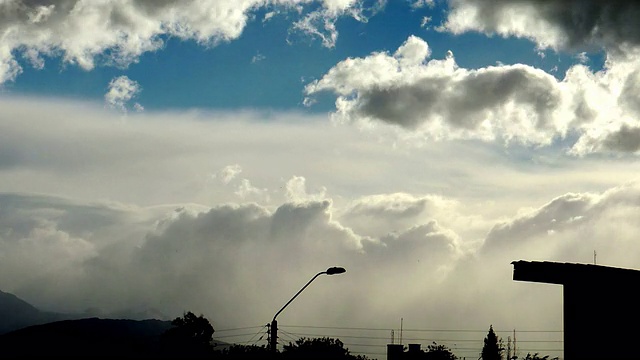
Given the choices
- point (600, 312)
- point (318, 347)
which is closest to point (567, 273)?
point (600, 312)

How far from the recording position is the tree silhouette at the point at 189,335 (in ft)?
436

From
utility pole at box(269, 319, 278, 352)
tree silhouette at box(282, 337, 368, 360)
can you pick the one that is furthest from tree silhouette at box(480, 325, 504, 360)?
utility pole at box(269, 319, 278, 352)

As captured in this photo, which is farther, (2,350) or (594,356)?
(2,350)

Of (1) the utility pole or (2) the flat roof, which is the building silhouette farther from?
(1) the utility pole

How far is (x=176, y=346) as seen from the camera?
5349 inches

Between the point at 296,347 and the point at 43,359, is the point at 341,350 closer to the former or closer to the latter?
the point at 296,347

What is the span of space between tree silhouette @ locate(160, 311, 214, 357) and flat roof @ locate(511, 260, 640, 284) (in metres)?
105

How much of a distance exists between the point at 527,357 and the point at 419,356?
3481 centimetres

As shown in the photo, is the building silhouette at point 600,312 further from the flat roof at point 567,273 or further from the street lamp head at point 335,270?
the street lamp head at point 335,270

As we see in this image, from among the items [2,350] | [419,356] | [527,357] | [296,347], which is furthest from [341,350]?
[2,350]

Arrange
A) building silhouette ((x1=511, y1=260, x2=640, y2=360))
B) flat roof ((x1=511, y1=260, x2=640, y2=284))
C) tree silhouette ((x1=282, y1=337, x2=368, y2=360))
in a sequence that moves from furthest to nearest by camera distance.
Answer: tree silhouette ((x1=282, y1=337, x2=368, y2=360)) < flat roof ((x1=511, y1=260, x2=640, y2=284)) < building silhouette ((x1=511, y1=260, x2=640, y2=360))

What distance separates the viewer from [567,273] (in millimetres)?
32750

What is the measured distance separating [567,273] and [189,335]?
4308 inches

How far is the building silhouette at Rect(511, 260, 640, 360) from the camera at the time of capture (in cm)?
3161
